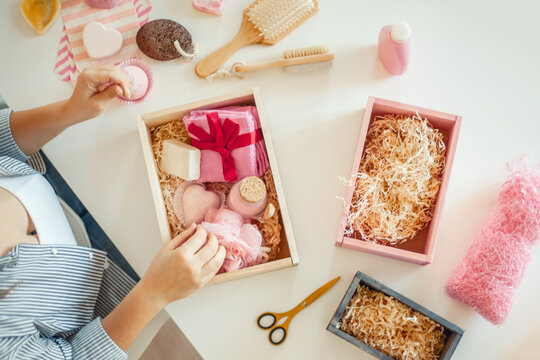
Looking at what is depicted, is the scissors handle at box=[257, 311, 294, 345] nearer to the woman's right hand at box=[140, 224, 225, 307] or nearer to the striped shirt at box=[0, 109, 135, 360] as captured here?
the woman's right hand at box=[140, 224, 225, 307]

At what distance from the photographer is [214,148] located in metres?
0.88

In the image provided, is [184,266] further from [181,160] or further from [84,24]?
[84,24]

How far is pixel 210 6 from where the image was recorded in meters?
1.00

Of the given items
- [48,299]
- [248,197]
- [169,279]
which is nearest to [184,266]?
[169,279]

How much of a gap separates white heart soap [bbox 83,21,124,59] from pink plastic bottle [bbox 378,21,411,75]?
61 centimetres

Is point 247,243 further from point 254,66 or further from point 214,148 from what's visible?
point 254,66

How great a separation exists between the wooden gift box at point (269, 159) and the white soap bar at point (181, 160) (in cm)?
3

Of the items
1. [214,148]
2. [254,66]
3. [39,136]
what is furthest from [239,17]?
[39,136]

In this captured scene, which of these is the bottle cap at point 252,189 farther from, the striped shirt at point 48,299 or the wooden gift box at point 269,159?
the striped shirt at point 48,299

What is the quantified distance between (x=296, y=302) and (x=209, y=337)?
0.20 m

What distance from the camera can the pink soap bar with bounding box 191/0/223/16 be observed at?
3.26ft

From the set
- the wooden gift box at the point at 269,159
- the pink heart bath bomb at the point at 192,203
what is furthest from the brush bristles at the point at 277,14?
the pink heart bath bomb at the point at 192,203

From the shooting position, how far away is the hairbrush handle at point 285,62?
92 centimetres

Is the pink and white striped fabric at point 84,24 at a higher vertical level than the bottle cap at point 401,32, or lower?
lower
